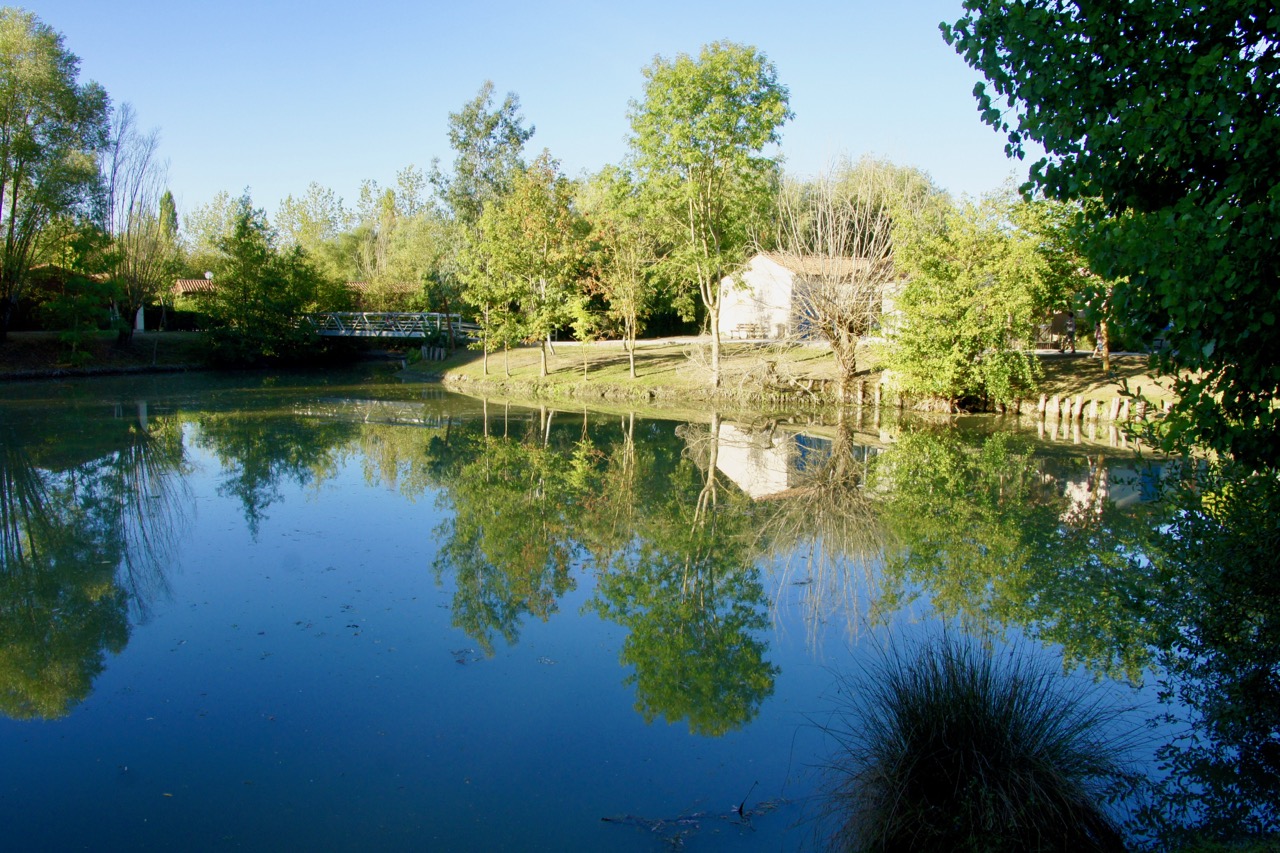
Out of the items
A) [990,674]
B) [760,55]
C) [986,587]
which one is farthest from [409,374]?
[990,674]

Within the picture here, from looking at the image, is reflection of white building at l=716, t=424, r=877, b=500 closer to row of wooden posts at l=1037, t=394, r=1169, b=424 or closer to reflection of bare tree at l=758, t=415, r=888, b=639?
reflection of bare tree at l=758, t=415, r=888, b=639

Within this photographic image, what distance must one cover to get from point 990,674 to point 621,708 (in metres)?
2.86

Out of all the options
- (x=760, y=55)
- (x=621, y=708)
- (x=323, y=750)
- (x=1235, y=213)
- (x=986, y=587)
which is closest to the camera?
(x=1235, y=213)

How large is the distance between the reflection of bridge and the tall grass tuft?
134 ft

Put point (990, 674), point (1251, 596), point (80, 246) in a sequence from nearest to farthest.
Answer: point (990, 674)
point (1251, 596)
point (80, 246)

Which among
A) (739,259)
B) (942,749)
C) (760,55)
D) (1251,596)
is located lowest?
(942,749)

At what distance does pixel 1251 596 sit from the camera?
5750 mm

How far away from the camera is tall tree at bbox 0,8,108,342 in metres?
32.9

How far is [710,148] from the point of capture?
83.5 ft

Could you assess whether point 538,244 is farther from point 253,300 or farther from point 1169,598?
point 1169,598

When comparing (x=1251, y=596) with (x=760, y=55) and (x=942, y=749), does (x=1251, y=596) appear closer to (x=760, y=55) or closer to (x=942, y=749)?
(x=942, y=749)

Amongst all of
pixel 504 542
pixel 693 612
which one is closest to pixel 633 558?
pixel 504 542

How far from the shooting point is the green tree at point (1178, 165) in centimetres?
405

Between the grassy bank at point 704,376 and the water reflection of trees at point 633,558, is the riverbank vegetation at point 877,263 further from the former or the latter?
the water reflection of trees at point 633,558
